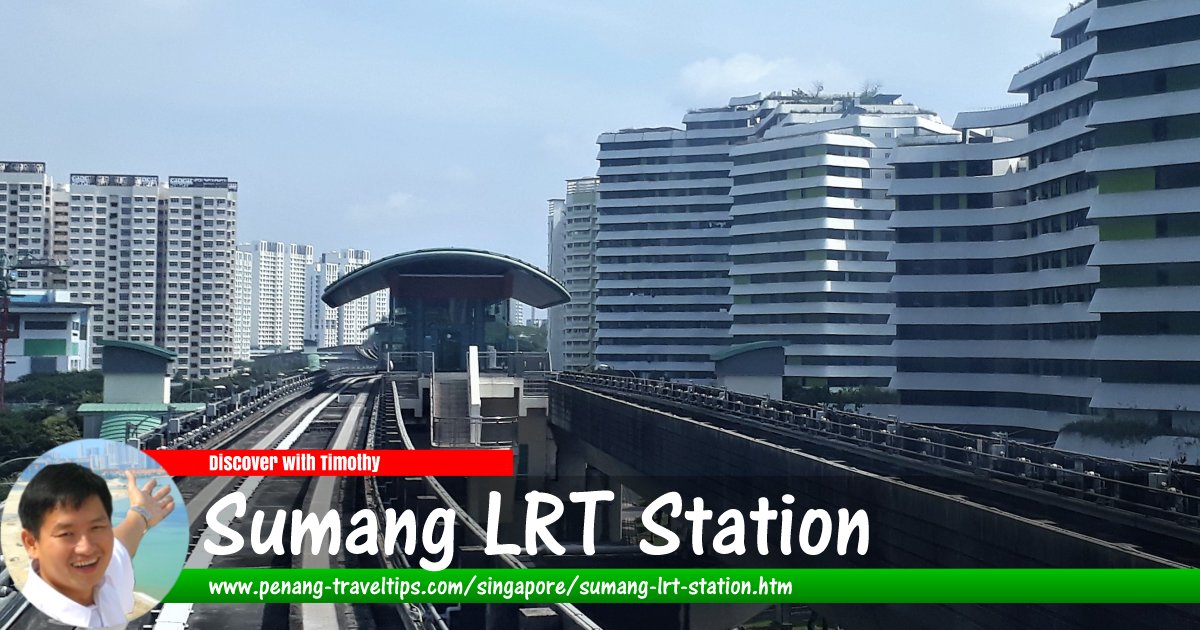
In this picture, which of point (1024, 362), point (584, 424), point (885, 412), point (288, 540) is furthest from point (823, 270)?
point (288, 540)

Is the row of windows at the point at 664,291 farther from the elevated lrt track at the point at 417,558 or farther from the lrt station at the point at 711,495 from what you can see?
the elevated lrt track at the point at 417,558

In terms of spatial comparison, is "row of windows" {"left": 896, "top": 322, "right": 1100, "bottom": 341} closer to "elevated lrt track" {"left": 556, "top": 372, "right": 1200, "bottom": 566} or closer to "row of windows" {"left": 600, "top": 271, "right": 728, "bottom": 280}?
"elevated lrt track" {"left": 556, "top": 372, "right": 1200, "bottom": 566}

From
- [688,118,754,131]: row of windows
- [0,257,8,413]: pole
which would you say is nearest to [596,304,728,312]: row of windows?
[688,118,754,131]: row of windows

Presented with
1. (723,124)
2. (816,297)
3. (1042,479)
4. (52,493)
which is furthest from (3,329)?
(723,124)

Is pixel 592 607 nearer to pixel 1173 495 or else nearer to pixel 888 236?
pixel 1173 495

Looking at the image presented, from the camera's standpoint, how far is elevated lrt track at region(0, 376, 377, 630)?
13.6 meters

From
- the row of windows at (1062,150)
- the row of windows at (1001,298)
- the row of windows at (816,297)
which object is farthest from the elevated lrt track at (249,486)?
the row of windows at (816,297)

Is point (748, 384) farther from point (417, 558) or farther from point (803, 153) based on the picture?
point (417, 558)

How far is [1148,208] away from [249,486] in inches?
1937

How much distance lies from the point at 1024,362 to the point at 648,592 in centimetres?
6770

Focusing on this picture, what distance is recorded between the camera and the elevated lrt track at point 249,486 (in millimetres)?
13561

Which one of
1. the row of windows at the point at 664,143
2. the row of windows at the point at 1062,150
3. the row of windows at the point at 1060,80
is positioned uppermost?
the row of windows at the point at 664,143

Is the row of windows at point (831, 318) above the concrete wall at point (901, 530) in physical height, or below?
above

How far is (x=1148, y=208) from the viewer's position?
5497 centimetres
